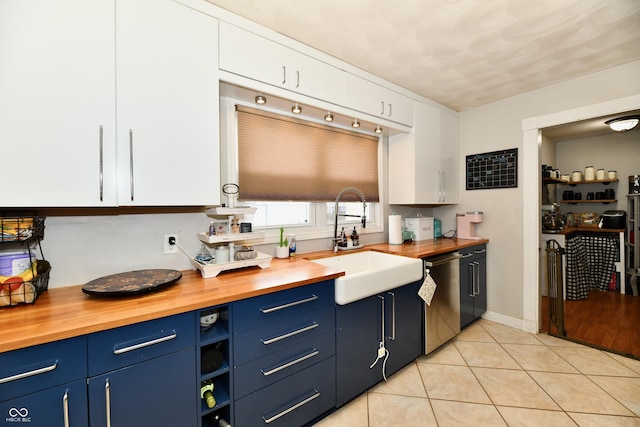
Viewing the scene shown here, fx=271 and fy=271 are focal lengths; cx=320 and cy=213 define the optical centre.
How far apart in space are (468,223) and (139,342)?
3216 mm

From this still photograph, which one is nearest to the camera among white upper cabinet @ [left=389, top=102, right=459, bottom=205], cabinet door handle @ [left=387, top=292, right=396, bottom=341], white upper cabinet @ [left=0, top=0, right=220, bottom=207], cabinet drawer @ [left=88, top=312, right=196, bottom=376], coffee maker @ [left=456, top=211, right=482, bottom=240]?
cabinet drawer @ [left=88, top=312, right=196, bottom=376]

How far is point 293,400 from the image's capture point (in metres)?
1.49

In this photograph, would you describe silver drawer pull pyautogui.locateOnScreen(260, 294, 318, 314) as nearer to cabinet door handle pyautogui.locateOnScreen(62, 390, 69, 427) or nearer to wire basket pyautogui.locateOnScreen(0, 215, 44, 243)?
cabinet door handle pyautogui.locateOnScreen(62, 390, 69, 427)

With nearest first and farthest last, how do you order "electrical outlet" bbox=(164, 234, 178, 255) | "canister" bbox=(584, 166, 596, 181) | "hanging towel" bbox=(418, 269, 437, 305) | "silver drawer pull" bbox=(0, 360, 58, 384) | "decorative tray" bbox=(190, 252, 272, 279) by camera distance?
"silver drawer pull" bbox=(0, 360, 58, 384)
"decorative tray" bbox=(190, 252, 272, 279)
"electrical outlet" bbox=(164, 234, 178, 255)
"hanging towel" bbox=(418, 269, 437, 305)
"canister" bbox=(584, 166, 596, 181)

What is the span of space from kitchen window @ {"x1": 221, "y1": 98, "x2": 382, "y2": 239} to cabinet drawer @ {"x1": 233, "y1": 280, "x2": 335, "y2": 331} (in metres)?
0.81

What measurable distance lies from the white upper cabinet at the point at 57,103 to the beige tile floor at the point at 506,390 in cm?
187

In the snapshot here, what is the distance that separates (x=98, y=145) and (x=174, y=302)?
31.7 inches

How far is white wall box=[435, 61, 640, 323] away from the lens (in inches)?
102

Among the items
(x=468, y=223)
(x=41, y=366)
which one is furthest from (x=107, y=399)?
(x=468, y=223)

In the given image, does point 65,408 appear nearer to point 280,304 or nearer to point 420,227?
point 280,304

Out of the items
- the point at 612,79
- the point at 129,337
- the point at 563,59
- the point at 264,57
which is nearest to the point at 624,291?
the point at 612,79

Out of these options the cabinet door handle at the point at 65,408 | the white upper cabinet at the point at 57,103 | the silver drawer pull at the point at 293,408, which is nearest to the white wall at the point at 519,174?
the silver drawer pull at the point at 293,408

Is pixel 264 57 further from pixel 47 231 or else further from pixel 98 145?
pixel 47 231

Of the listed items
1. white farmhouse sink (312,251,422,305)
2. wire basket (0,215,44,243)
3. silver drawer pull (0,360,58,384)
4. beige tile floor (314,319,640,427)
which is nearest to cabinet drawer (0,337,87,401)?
silver drawer pull (0,360,58,384)
